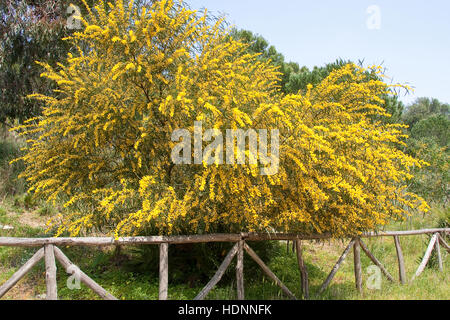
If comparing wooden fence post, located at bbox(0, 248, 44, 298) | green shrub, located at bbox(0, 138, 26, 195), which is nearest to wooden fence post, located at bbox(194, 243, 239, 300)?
wooden fence post, located at bbox(0, 248, 44, 298)

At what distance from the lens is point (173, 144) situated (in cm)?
538

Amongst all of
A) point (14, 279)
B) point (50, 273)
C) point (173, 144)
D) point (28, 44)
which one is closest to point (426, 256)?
point (173, 144)

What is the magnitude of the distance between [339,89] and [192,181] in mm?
2866

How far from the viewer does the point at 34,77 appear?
12281 millimetres

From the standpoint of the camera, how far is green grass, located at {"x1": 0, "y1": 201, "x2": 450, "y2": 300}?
228 inches

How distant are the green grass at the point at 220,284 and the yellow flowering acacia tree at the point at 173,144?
942 millimetres

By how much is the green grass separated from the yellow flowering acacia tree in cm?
94

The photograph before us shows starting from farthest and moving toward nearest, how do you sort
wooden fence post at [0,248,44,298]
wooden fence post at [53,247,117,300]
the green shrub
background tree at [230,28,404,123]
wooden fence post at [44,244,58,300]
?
background tree at [230,28,404,123]
the green shrub
wooden fence post at [53,247,117,300]
wooden fence post at [44,244,58,300]
wooden fence post at [0,248,44,298]

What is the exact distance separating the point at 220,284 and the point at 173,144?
2.32 m

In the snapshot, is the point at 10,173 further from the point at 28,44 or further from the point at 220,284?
the point at 220,284

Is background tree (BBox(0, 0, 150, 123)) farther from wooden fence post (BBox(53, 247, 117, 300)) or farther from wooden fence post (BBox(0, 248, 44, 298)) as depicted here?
wooden fence post (BBox(0, 248, 44, 298))
